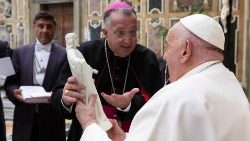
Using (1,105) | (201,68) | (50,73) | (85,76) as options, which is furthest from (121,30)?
(1,105)

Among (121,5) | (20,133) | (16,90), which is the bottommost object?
(20,133)

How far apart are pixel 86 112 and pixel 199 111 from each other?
677 millimetres

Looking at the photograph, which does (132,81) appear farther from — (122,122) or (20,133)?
(20,133)

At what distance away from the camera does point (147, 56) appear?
3014mm

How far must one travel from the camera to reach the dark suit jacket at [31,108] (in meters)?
4.25

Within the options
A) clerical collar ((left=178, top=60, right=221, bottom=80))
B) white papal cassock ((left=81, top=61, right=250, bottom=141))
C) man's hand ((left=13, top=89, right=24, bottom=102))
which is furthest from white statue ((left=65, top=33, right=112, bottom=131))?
man's hand ((left=13, top=89, right=24, bottom=102))

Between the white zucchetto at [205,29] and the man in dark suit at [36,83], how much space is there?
2557 millimetres

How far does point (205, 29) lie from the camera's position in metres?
1.88

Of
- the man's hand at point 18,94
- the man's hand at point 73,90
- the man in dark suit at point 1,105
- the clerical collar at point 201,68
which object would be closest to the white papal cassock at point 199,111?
the clerical collar at point 201,68

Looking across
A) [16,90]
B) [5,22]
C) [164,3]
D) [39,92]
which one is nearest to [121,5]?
[39,92]

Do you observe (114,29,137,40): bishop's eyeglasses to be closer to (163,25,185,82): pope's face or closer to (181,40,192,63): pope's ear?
(163,25,185,82): pope's face

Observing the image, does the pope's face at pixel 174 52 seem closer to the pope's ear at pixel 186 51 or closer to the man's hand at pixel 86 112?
the pope's ear at pixel 186 51

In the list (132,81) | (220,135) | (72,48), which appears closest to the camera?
(220,135)

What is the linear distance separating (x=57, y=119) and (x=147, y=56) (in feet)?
5.40
